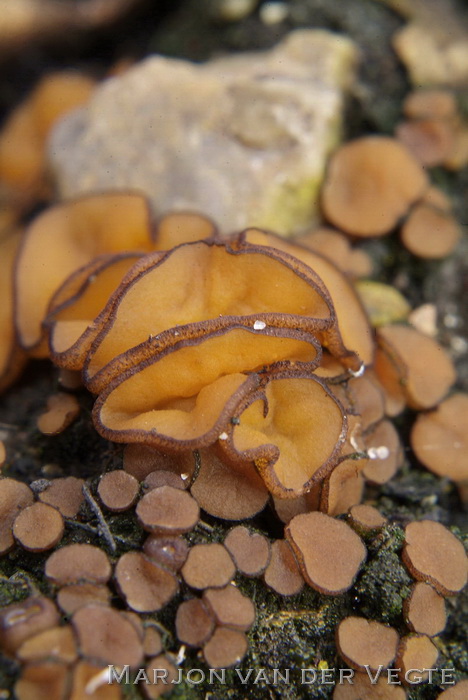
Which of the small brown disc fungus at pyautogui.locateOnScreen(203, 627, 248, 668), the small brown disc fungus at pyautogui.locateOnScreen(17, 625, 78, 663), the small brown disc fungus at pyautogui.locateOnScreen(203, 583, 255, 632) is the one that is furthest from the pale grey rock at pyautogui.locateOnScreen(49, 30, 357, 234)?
the small brown disc fungus at pyautogui.locateOnScreen(17, 625, 78, 663)

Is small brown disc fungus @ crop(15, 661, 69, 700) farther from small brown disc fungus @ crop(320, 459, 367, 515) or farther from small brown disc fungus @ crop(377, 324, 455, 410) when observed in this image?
small brown disc fungus @ crop(377, 324, 455, 410)

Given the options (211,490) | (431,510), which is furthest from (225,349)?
(431,510)

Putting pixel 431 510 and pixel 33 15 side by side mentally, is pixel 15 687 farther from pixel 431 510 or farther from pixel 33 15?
pixel 33 15

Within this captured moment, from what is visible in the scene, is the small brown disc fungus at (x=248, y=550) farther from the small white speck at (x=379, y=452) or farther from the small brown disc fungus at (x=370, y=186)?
the small brown disc fungus at (x=370, y=186)

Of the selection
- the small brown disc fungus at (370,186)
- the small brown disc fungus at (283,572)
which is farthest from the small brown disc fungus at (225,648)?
the small brown disc fungus at (370,186)

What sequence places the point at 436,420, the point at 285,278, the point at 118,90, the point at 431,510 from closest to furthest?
the point at 285,278
the point at 431,510
the point at 436,420
the point at 118,90

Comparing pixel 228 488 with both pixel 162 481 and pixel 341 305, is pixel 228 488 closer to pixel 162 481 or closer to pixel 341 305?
pixel 162 481
